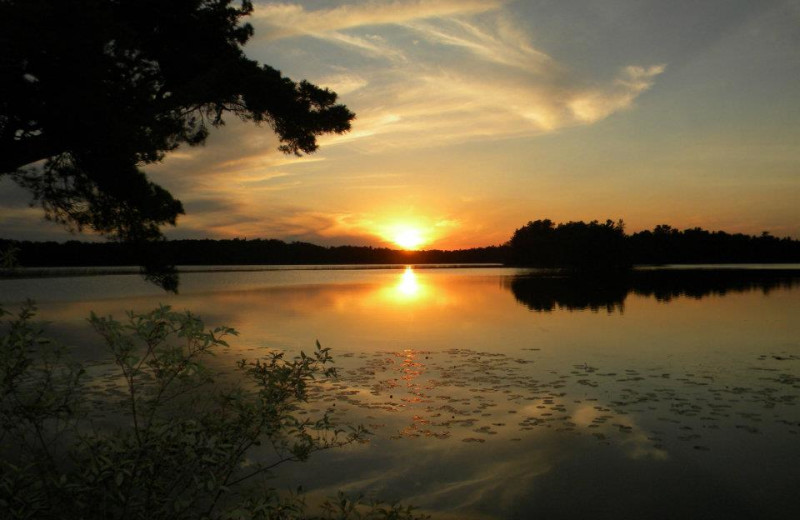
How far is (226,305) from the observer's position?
35312mm

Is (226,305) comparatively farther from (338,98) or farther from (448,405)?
(448,405)

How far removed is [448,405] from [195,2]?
1202 cm

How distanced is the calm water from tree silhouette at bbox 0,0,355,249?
21.2 feet

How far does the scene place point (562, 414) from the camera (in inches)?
426

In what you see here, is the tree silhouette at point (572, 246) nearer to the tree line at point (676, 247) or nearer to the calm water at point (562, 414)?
the tree line at point (676, 247)

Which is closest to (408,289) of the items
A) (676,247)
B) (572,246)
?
(572,246)

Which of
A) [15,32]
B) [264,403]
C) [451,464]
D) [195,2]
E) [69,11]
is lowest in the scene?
[451,464]

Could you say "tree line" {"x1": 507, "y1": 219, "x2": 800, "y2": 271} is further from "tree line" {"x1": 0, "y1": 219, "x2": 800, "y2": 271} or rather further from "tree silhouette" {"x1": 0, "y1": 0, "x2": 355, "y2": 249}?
"tree silhouette" {"x1": 0, "y1": 0, "x2": 355, "y2": 249}

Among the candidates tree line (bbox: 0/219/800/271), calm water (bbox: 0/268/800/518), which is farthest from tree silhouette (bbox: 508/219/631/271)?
calm water (bbox: 0/268/800/518)

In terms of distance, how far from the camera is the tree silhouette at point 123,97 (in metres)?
9.84

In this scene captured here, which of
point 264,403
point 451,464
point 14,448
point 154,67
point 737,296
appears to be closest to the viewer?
point 264,403

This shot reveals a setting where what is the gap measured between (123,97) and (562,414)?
11.7 metres

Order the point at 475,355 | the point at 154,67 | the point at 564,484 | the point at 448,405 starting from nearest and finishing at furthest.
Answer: the point at 564,484
the point at 448,405
the point at 154,67
the point at 475,355

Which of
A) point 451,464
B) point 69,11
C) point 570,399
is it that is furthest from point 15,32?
point 570,399
